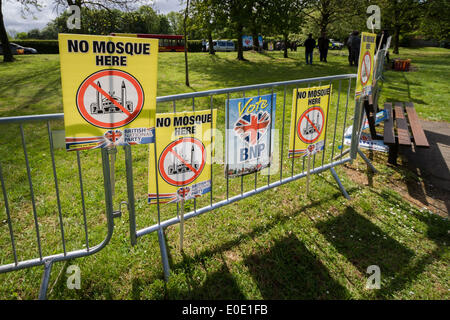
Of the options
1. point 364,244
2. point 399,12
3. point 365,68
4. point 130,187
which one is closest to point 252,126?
point 130,187

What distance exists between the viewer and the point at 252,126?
3.18m

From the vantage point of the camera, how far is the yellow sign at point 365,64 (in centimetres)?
409

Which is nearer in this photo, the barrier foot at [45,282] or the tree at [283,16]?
the barrier foot at [45,282]

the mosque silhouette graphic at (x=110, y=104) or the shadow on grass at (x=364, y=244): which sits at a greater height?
the mosque silhouette graphic at (x=110, y=104)

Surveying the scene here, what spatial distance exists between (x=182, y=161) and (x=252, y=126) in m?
0.86

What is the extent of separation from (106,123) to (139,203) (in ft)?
6.28

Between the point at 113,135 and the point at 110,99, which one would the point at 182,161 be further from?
the point at 110,99

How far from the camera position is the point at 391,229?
11.5 ft

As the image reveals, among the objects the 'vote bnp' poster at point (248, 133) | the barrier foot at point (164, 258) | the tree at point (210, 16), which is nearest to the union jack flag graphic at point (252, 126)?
the 'vote bnp' poster at point (248, 133)

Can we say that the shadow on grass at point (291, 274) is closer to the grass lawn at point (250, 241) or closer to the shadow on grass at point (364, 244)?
the grass lawn at point (250, 241)

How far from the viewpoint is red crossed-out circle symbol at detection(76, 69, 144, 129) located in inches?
82.6

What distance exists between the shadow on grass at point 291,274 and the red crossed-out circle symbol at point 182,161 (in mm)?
1044
